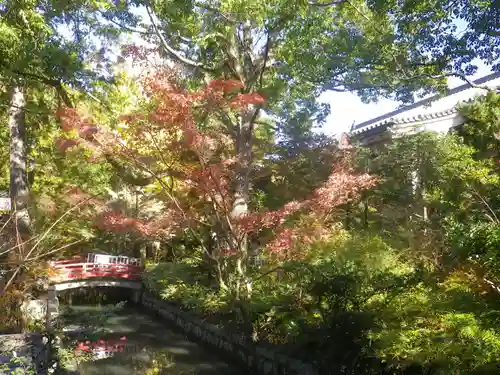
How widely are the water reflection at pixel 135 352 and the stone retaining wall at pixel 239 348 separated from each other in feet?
1.08

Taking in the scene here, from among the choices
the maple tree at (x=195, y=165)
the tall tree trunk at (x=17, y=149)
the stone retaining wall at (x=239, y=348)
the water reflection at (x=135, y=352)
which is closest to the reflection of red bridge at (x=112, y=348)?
the water reflection at (x=135, y=352)

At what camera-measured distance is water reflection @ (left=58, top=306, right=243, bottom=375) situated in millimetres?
6430

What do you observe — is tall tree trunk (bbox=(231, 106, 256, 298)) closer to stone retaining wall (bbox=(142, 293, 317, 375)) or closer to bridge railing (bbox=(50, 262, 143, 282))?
stone retaining wall (bbox=(142, 293, 317, 375))

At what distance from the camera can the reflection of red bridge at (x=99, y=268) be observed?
59.9 feet

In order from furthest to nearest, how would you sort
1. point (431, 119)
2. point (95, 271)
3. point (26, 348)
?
point (95, 271)
point (431, 119)
point (26, 348)

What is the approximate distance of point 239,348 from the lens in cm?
1071

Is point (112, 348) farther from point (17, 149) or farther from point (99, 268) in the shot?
point (99, 268)

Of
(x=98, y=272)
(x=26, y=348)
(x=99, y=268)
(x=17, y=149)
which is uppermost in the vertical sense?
(x=17, y=149)

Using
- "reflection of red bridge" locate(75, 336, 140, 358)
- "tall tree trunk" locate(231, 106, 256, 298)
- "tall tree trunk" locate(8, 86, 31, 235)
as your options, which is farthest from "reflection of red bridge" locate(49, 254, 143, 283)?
"tall tree trunk" locate(231, 106, 256, 298)

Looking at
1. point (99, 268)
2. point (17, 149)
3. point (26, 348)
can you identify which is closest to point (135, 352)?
point (26, 348)

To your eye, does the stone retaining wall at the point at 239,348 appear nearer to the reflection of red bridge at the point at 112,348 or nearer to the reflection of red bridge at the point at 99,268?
the reflection of red bridge at the point at 112,348

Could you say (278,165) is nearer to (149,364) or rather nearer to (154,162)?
(154,162)

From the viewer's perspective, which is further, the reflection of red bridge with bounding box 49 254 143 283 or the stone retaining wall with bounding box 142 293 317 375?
the reflection of red bridge with bounding box 49 254 143 283

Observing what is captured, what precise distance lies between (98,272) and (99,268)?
19 centimetres
